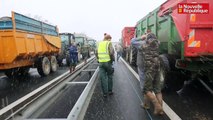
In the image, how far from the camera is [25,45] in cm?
1114

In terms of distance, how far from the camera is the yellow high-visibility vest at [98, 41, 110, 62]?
854 centimetres

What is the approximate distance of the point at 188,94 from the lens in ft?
28.3

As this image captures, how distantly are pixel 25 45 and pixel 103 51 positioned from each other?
3.87 metres

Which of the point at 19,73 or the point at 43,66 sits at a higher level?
the point at 43,66

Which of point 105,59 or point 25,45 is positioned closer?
point 105,59

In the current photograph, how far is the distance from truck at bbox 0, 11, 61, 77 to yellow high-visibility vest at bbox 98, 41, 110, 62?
126 inches

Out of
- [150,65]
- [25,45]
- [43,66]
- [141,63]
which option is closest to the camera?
[150,65]

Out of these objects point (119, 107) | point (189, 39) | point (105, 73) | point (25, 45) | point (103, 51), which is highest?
point (189, 39)

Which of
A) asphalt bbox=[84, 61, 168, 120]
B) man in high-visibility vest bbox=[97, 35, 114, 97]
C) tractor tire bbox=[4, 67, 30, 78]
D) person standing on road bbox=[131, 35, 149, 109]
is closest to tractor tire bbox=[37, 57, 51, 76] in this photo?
tractor tire bbox=[4, 67, 30, 78]

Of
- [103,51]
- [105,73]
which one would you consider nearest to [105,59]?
[103,51]

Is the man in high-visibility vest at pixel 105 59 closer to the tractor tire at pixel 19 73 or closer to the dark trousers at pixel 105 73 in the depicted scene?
the dark trousers at pixel 105 73

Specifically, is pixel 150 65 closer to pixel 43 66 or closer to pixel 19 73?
pixel 43 66

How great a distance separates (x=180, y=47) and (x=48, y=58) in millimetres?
9741

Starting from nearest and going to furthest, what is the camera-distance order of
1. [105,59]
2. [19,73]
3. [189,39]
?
[189,39] → [105,59] → [19,73]
